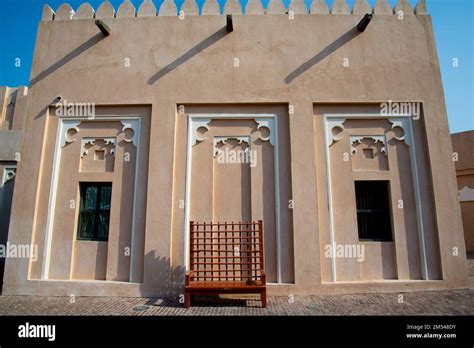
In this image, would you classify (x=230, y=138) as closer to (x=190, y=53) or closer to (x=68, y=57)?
(x=190, y=53)

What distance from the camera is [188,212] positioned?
5.78 metres

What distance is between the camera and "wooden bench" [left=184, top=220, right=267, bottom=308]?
16.0ft

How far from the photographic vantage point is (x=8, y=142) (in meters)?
8.89

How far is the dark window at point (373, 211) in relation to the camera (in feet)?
19.3

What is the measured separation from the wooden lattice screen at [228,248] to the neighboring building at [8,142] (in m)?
5.74

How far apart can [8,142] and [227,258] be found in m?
8.37

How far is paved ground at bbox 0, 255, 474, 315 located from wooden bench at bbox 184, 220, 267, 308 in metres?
0.31

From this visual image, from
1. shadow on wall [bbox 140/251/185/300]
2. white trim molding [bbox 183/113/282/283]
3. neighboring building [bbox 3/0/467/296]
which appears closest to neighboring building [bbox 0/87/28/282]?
neighboring building [bbox 3/0/467/296]

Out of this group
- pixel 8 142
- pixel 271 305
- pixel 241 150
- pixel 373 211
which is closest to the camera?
pixel 271 305

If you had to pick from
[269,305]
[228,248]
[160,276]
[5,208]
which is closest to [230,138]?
[228,248]

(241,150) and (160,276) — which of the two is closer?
(160,276)

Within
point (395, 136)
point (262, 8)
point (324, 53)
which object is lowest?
point (395, 136)

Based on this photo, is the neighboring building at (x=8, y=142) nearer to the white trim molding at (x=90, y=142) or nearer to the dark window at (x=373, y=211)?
the white trim molding at (x=90, y=142)
